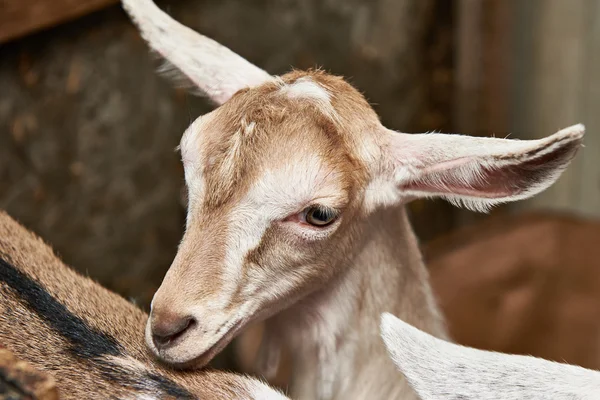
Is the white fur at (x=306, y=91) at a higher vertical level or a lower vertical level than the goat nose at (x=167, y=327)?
higher

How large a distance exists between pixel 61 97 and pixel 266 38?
1.05 m

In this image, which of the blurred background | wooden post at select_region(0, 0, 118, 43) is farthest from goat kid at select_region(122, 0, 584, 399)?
the blurred background

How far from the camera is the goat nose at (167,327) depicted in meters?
1.70

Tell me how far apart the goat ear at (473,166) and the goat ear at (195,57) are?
1.42 feet

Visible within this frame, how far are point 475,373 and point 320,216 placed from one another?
505 mm

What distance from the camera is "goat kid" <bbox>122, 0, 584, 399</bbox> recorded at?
69.4 inches

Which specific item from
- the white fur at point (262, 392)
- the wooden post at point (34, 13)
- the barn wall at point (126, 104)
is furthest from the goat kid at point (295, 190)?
the barn wall at point (126, 104)

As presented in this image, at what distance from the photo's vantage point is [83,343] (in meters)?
1.74

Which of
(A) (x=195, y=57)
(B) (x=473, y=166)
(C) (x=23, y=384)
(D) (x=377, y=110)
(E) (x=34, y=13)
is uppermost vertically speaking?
(D) (x=377, y=110)

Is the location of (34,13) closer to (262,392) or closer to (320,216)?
(320,216)

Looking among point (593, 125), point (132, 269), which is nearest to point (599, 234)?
point (593, 125)

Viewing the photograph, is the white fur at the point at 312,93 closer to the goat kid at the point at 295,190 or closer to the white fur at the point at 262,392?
the goat kid at the point at 295,190

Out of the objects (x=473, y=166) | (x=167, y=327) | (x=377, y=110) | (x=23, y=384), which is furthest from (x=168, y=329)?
(x=377, y=110)

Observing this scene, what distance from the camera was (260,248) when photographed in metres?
1.84
